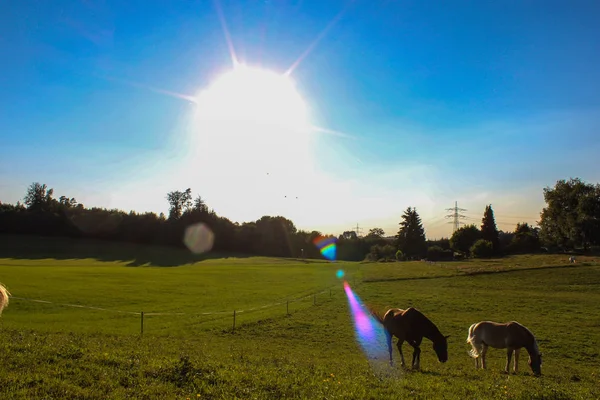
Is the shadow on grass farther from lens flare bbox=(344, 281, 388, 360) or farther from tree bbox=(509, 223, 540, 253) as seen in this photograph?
tree bbox=(509, 223, 540, 253)

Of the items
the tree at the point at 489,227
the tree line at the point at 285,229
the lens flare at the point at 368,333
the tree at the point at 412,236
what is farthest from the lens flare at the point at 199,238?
the lens flare at the point at 368,333

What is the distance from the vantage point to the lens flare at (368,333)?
62.1 feet

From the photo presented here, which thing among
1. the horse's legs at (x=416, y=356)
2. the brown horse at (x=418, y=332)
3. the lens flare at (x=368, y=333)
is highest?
the brown horse at (x=418, y=332)

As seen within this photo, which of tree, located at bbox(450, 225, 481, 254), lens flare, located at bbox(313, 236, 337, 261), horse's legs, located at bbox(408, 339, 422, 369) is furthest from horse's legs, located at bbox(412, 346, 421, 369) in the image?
lens flare, located at bbox(313, 236, 337, 261)

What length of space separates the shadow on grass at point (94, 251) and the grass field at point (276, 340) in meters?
56.9

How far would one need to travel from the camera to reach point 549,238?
103500mm

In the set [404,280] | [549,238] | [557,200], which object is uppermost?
[557,200]

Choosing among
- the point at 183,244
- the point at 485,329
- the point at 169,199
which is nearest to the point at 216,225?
the point at 183,244

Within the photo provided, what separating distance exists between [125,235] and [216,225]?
32.5 meters

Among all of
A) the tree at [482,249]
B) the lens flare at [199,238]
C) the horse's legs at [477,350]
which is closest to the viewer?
the horse's legs at [477,350]

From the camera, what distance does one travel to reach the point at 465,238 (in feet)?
413

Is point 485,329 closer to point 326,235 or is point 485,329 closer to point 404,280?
point 404,280

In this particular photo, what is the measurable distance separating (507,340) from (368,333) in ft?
34.6

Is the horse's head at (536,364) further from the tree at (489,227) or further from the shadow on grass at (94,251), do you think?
the tree at (489,227)
